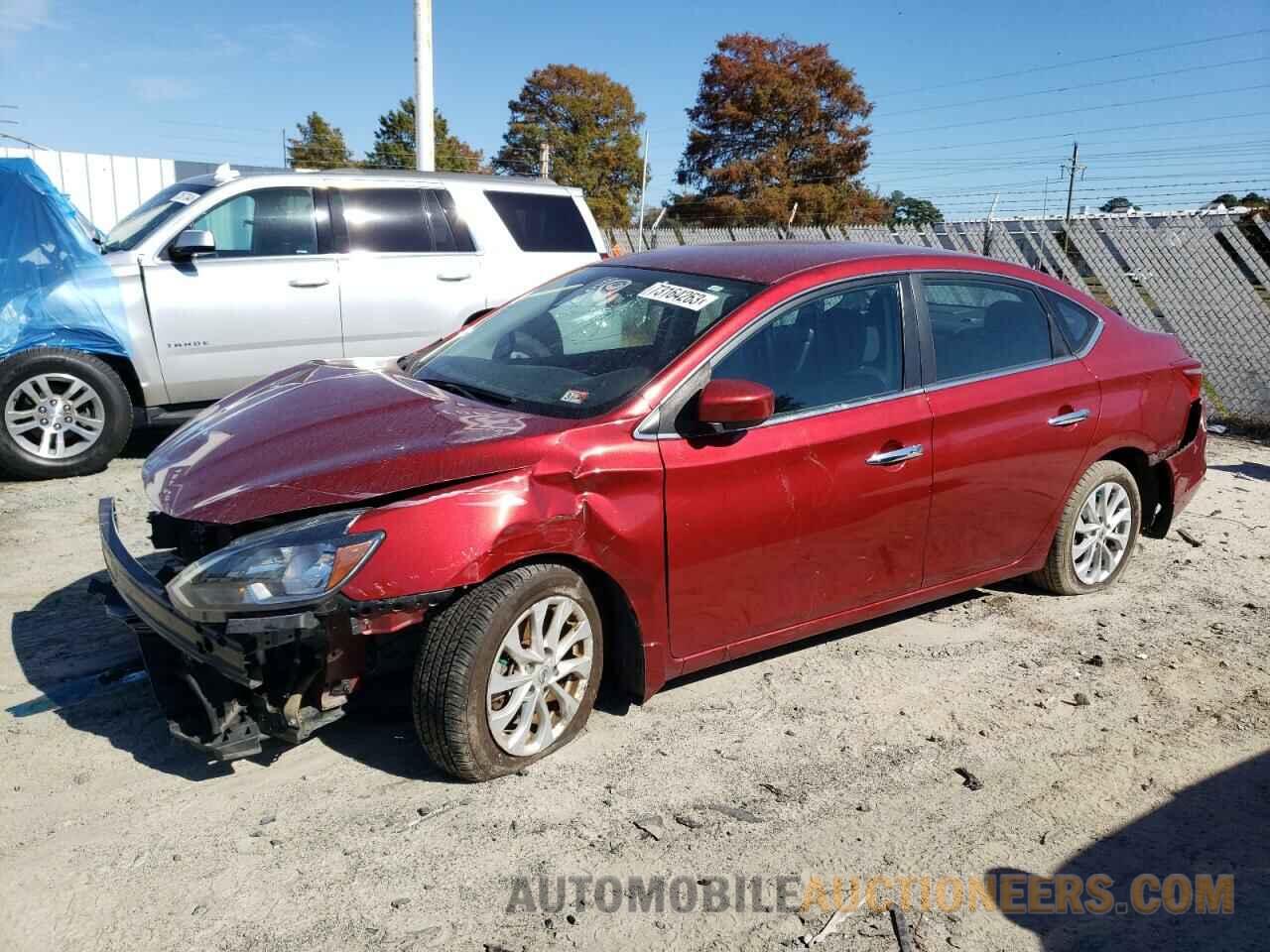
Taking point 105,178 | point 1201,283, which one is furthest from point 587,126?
point 1201,283

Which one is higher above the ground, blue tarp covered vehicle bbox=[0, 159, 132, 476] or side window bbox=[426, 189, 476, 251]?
side window bbox=[426, 189, 476, 251]

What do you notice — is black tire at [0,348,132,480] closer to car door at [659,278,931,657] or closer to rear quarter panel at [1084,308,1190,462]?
car door at [659,278,931,657]

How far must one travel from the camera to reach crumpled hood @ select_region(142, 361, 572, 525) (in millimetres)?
3227

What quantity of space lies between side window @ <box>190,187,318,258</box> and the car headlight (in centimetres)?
482

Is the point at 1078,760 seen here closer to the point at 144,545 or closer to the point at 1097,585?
the point at 1097,585

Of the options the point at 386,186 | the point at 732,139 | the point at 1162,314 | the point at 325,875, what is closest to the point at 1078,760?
the point at 325,875

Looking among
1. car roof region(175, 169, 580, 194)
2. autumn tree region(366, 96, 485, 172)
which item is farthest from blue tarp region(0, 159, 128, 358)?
autumn tree region(366, 96, 485, 172)

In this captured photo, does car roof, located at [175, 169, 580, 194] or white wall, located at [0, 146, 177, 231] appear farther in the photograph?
white wall, located at [0, 146, 177, 231]

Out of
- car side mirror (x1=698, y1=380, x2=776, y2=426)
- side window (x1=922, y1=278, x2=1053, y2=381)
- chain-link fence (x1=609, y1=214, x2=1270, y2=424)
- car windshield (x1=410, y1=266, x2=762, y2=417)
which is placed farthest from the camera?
chain-link fence (x1=609, y1=214, x2=1270, y2=424)

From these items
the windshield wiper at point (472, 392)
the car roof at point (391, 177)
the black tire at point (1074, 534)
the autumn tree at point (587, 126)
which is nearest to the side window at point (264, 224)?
the car roof at point (391, 177)

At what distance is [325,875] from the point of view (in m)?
2.89

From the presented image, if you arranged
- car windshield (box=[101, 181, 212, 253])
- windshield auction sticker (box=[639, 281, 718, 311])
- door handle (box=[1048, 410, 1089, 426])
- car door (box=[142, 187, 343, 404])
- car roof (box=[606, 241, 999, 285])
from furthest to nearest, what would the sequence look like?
car windshield (box=[101, 181, 212, 253])
car door (box=[142, 187, 343, 404])
door handle (box=[1048, 410, 1089, 426])
car roof (box=[606, 241, 999, 285])
windshield auction sticker (box=[639, 281, 718, 311])

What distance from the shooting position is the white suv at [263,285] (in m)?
6.88

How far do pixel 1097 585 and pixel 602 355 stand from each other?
2.93m
